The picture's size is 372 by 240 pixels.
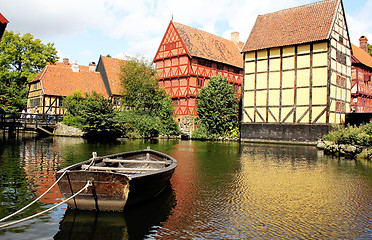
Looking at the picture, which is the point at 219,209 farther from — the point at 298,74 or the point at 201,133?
the point at 201,133

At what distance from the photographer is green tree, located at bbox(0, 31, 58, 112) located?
42.5 m

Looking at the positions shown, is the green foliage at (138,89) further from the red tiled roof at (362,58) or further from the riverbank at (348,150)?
the red tiled roof at (362,58)

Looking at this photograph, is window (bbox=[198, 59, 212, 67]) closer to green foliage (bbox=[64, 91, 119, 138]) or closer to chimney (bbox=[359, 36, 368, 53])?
green foliage (bbox=[64, 91, 119, 138])

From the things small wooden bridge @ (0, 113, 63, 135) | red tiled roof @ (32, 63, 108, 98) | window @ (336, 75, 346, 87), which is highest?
red tiled roof @ (32, 63, 108, 98)

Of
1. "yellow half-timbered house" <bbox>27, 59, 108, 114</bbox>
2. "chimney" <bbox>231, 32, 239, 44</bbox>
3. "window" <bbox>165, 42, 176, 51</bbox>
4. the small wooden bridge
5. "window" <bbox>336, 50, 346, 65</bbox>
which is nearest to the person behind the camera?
"window" <bbox>336, 50, 346, 65</bbox>

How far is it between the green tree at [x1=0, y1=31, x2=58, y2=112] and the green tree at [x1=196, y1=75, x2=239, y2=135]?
921 inches

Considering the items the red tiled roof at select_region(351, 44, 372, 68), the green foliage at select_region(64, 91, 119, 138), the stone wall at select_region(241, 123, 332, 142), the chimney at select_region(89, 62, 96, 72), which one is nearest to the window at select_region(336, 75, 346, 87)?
the stone wall at select_region(241, 123, 332, 142)

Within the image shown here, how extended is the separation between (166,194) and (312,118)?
71.2ft

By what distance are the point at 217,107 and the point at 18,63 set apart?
2796 cm

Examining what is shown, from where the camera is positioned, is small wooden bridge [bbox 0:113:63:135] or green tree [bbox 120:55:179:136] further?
green tree [bbox 120:55:179:136]

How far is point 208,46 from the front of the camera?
41344 millimetres

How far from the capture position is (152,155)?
43.2 feet

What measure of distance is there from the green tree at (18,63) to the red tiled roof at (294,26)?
28149mm

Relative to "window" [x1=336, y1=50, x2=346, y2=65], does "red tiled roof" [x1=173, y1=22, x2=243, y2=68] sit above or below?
above
